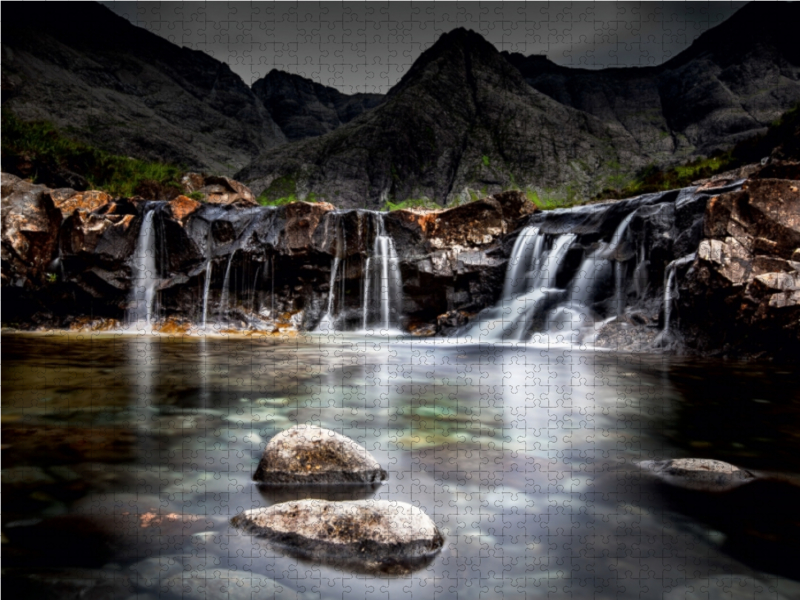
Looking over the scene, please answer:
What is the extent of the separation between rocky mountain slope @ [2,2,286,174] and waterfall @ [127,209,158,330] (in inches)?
858

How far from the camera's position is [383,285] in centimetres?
1368

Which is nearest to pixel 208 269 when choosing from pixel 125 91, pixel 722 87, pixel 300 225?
pixel 300 225

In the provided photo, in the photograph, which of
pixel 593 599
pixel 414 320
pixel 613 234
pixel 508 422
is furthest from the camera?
pixel 414 320

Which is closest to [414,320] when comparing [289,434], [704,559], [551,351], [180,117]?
[551,351]

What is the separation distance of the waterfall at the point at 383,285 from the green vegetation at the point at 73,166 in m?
8.61

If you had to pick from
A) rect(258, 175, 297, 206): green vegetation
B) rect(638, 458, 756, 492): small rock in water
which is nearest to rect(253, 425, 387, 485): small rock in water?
rect(638, 458, 756, 492): small rock in water

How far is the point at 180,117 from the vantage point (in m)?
46.9

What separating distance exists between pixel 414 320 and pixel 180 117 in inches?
1728

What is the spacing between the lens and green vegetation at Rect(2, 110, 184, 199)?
49.3 ft

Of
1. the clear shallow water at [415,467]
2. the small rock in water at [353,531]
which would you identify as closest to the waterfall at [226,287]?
the clear shallow water at [415,467]

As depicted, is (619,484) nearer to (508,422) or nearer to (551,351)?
(508,422)

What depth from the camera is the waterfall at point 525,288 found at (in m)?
11.1

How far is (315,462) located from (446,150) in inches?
1406

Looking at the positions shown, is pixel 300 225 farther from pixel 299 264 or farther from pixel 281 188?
pixel 281 188
